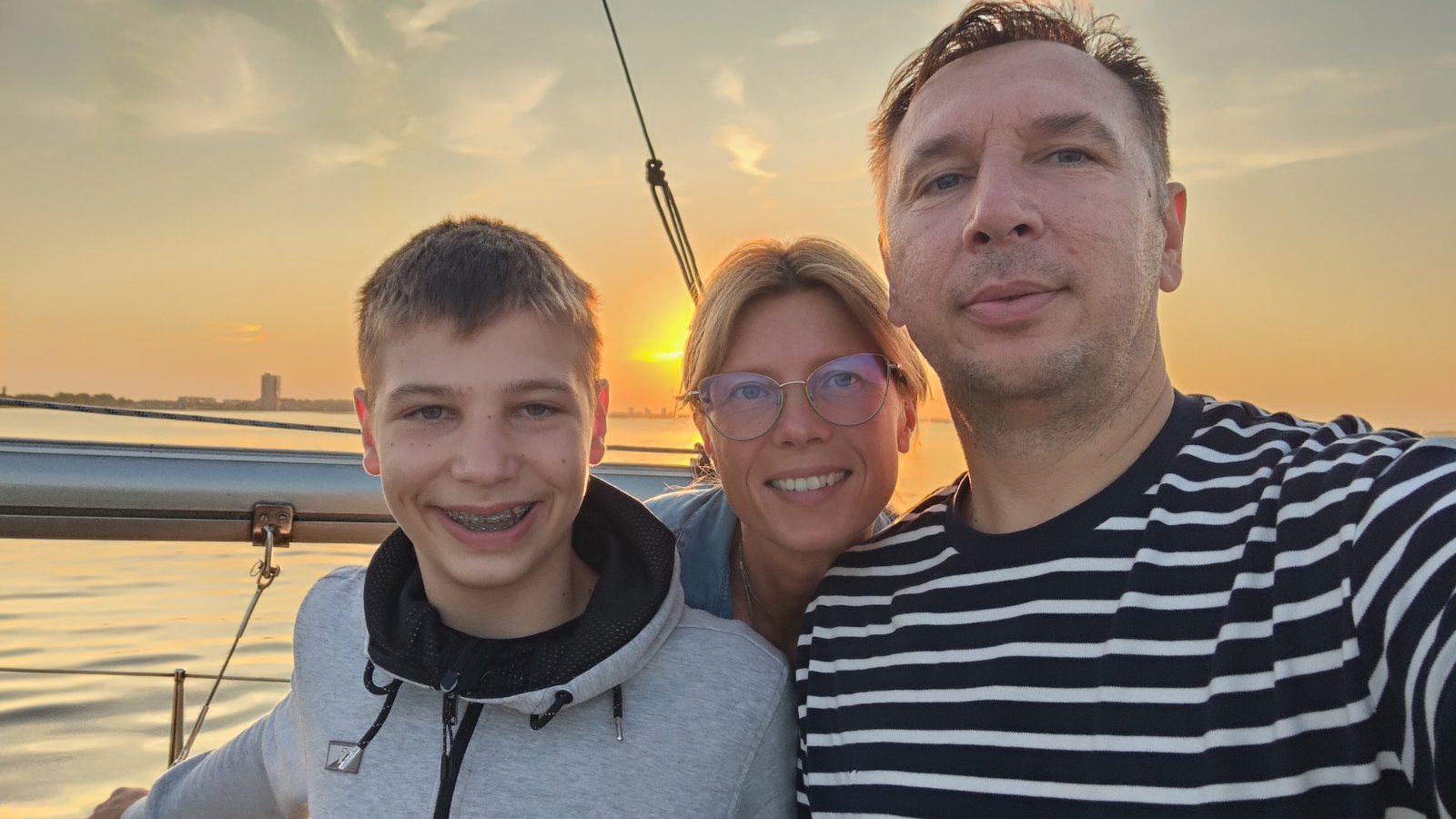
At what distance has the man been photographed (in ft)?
3.86

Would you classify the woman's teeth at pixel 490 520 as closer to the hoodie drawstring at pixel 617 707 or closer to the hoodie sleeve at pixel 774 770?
the hoodie drawstring at pixel 617 707

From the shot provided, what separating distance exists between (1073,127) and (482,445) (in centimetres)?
128

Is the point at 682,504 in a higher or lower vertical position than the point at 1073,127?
lower

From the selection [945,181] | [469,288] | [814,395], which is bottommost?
[814,395]

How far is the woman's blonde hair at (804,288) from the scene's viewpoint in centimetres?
209

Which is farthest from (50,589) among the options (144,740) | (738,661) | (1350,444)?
(1350,444)

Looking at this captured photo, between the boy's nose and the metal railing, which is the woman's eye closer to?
the boy's nose

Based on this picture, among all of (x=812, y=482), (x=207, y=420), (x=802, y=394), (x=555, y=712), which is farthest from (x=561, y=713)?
(x=207, y=420)

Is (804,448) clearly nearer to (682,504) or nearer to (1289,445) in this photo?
(682,504)

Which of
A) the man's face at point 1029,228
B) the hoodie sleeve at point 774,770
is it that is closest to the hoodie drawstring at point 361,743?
the hoodie sleeve at point 774,770

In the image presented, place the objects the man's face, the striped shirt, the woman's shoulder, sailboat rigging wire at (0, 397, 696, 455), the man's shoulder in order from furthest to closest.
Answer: sailboat rigging wire at (0, 397, 696, 455) → the woman's shoulder → the man's face → the man's shoulder → the striped shirt

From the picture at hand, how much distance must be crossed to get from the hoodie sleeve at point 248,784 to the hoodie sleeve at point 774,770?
109cm

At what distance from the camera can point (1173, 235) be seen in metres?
1.81

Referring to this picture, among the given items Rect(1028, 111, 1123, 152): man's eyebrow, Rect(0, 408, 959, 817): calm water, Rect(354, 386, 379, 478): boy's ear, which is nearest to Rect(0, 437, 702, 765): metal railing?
Rect(0, 408, 959, 817): calm water
